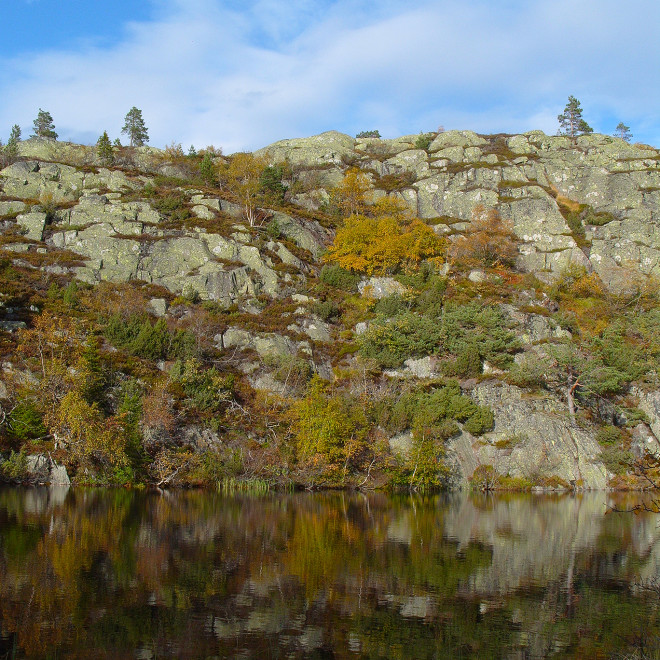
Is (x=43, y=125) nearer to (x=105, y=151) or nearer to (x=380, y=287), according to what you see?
(x=105, y=151)

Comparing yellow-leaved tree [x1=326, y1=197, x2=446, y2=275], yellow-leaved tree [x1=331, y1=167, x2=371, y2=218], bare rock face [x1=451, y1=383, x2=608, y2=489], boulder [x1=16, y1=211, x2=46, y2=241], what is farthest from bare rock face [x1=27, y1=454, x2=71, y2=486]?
yellow-leaved tree [x1=331, y1=167, x2=371, y2=218]

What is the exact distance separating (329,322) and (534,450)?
75.3 feet

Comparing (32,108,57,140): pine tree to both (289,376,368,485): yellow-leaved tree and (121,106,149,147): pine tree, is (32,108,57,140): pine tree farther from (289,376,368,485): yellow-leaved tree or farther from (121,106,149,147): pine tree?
(289,376,368,485): yellow-leaved tree

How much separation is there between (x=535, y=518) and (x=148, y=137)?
10314cm

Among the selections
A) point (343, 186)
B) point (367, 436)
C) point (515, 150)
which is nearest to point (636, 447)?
point (367, 436)

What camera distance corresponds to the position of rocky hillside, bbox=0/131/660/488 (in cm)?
3850

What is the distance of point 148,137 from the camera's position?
109312mm

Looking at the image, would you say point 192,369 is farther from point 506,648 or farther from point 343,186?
point 343,186

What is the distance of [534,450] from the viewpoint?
41.8m

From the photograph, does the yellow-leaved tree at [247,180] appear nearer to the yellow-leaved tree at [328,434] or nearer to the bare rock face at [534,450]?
the yellow-leaved tree at [328,434]

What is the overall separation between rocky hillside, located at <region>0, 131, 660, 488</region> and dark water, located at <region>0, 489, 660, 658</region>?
1335cm

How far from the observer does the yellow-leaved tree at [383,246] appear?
63906 mm

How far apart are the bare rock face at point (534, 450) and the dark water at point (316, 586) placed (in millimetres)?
16073

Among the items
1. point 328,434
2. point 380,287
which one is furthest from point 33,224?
point 328,434
